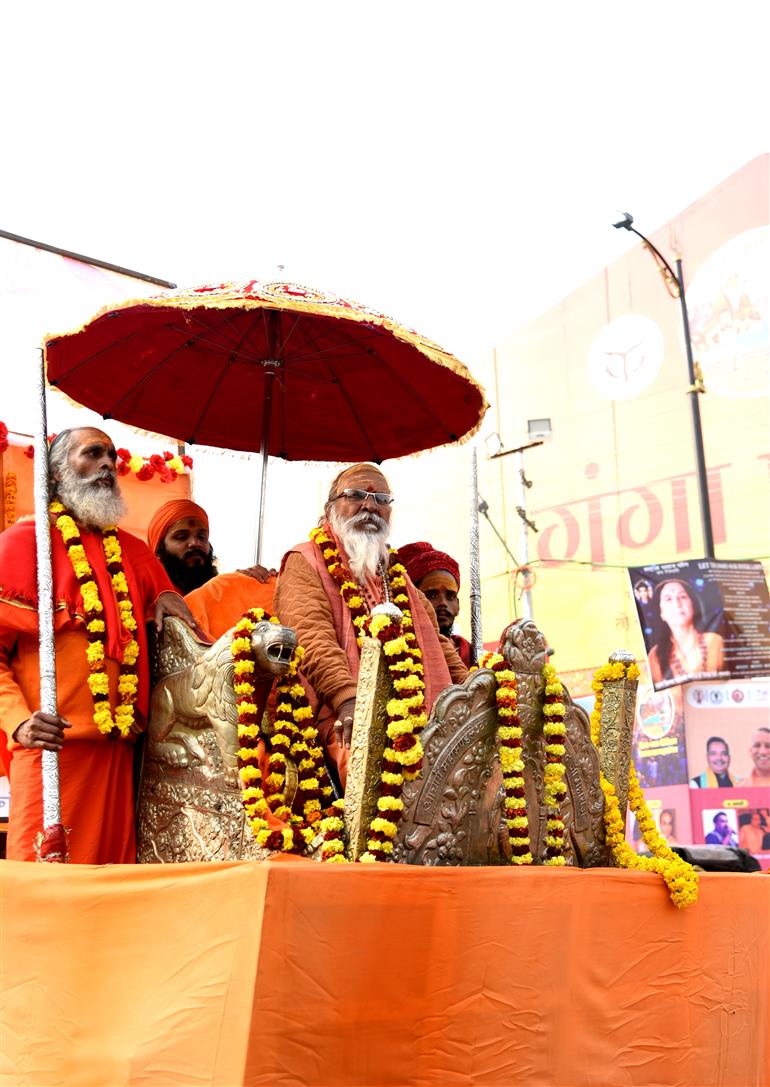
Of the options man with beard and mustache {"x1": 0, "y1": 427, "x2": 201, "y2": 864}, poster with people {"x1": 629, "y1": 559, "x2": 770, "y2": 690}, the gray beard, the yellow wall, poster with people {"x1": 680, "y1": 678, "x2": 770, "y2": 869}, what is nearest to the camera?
man with beard and mustache {"x1": 0, "y1": 427, "x2": 201, "y2": 864}

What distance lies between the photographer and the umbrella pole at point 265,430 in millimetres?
4363

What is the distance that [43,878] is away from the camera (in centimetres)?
263

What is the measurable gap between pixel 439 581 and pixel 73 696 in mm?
2011

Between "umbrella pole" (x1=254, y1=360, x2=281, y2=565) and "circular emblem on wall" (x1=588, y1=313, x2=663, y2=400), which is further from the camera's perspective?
"circular emblem on wall" (x1=588, y1=313, x2=663, y2=400)

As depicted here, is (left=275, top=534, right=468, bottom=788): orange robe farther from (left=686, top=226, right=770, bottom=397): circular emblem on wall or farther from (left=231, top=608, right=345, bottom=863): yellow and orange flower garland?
(left=686, top=226, right=770, bottom=397): circular emblem on wall

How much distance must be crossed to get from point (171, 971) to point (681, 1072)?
5.01 ft

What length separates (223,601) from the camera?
410cm

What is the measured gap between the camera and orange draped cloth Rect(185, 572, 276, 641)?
4070 millimetres

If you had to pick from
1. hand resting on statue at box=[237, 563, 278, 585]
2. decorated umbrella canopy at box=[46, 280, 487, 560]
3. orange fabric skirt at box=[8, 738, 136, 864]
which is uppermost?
decorated umbrella canopy at box=[46, 280, 487, 560]

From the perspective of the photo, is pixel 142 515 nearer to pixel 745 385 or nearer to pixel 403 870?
pixel 403 870

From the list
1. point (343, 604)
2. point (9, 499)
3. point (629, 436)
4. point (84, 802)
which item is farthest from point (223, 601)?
point (629, 436)

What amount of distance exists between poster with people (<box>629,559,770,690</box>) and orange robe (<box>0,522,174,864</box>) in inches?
247

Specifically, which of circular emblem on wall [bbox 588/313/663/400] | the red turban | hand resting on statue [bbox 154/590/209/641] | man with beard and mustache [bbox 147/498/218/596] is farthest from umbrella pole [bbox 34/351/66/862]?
circular emblem on wall [bbox 588/313/663/400]

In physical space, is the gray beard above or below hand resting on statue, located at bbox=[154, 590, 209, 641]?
above
